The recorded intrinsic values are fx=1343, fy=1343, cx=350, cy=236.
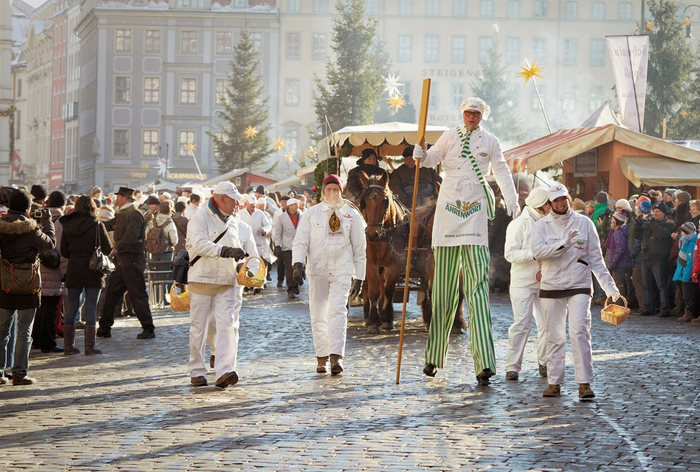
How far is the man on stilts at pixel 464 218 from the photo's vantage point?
11688mm

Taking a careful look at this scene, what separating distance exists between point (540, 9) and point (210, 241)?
8699 cm

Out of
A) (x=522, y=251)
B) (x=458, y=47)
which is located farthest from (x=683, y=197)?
(x=458, y=47)

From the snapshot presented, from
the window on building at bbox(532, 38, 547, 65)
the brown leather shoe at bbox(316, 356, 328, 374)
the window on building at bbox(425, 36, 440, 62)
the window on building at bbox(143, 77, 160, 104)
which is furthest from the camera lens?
the window on building at bbox(425, 36, 440, 62)

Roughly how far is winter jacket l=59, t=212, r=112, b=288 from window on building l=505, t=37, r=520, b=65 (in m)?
80.7

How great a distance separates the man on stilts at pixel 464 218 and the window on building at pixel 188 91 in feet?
257

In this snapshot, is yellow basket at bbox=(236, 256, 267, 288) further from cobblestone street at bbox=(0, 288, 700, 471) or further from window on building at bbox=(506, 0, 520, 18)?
window on building at bbox=(506, 0, 520, 18)

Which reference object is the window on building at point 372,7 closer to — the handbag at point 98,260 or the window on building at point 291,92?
the window on building at point 291,92

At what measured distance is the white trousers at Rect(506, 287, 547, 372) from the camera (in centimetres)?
1199

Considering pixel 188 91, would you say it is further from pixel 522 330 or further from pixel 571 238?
pixel 571 238

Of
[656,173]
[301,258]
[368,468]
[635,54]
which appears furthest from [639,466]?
[635,54]

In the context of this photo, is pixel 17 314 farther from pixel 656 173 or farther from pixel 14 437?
pixel 656 173

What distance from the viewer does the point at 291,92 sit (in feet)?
308

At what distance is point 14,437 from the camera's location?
877cm

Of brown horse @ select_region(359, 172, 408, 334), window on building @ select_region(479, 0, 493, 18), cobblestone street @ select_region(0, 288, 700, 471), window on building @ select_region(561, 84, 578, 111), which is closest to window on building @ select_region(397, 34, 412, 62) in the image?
window on building @ select_region(479, 0, 493, 18)
